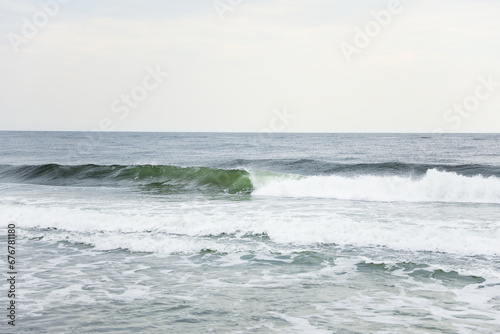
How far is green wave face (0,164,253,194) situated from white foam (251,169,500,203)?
8.12 ft

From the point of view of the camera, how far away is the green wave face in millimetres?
22750

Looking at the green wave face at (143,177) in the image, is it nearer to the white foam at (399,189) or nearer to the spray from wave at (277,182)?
the spray from wave at (277,182)

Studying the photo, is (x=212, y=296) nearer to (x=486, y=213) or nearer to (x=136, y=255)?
(x=136, y=255)

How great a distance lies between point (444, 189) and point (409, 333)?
46.3ft

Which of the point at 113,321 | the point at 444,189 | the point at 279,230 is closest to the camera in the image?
the point at 113,321

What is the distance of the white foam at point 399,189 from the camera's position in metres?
18.1

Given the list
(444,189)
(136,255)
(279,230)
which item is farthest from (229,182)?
(136,255)

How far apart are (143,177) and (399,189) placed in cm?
1420

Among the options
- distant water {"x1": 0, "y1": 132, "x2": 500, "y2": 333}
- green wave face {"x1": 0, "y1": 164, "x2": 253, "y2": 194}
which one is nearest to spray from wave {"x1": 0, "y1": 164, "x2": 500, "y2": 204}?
green wave face {"x1": 0, "y1": 164, "x2": 253, "y2": 194}

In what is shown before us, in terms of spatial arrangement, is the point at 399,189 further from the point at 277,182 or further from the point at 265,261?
the point at 265,261

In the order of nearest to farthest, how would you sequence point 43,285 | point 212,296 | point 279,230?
point 212,296 < point 43,285 < point 279,230

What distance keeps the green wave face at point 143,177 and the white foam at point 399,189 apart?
2.47 metres

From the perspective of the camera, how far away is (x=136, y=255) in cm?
988

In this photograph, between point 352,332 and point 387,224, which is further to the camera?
point 387,224
